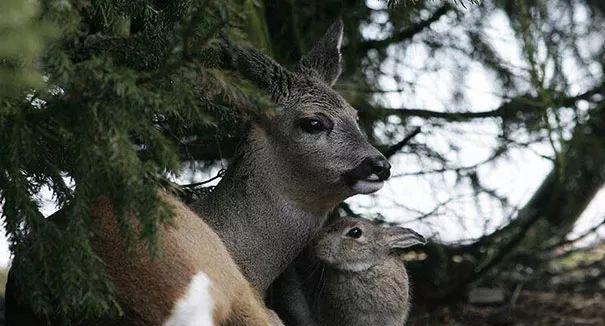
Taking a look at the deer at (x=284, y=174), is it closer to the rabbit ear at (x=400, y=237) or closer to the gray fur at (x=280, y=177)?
the gray fur at (x=280, y=177)

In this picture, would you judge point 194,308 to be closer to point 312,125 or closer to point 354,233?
point 312,125

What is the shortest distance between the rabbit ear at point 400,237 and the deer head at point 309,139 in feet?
1.63

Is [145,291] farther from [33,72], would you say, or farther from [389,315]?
[389,315]

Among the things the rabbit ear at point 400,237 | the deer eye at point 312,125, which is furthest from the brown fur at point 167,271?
the rabbit ear at point 400,237

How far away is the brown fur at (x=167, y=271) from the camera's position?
454cm

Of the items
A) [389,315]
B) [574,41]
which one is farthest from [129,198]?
[574,41]

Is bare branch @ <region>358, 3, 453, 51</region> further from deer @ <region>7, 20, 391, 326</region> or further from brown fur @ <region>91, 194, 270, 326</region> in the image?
brown fur @ <region>91, 194, 270, 326</region>

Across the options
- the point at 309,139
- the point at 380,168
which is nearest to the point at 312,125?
the point at 309,139

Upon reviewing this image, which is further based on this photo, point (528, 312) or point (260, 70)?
point (528, 312)

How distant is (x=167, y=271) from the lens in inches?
180

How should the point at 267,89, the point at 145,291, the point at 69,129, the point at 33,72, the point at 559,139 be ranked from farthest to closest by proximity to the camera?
the point at 559,139, the point at 267,89, the point at 145,291, the point at 69,129, the point at 33,72

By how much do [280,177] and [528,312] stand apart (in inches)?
174

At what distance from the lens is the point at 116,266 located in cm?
461

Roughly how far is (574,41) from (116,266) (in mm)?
5379
